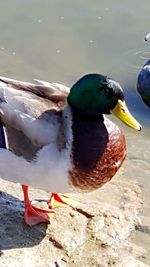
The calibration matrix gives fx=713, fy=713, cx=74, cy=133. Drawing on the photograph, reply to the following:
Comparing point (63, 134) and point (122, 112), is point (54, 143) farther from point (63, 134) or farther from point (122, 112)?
point (122, 112)

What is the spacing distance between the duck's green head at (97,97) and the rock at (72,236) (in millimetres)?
698

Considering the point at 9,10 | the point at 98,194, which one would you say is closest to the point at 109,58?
the point at 9,10

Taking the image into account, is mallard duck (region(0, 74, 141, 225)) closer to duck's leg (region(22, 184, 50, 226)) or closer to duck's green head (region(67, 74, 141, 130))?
duck's green head (region(67, 74, 141, 130))

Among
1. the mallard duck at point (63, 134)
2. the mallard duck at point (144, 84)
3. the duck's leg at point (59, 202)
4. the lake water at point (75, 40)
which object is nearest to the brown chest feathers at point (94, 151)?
the mallard duck at point (63, 134)

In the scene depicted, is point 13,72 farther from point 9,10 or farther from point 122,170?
point 122,170

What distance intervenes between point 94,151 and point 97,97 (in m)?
0.27

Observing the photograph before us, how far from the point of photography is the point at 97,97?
354 centimetres

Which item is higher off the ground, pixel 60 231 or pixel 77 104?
pixel 77 104

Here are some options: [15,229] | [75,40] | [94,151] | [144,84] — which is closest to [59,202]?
[15,229]

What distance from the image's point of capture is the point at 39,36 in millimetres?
6867

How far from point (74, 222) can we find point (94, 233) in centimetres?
13

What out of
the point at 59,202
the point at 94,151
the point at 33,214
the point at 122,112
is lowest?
the point at 59,202

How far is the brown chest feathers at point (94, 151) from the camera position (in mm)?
3515

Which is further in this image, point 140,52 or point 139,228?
point 140,52
